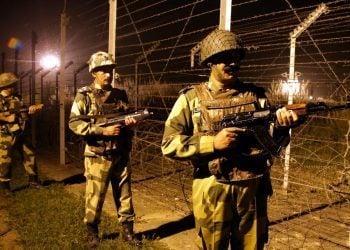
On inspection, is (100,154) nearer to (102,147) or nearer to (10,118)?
(102,147)

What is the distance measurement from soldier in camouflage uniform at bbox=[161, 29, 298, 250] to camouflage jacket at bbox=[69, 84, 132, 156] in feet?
5.25

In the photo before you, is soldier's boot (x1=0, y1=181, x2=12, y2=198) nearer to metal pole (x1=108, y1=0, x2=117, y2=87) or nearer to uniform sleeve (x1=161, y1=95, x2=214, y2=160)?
metal pole (x1=108, y1=0, x2=117, y2=87)

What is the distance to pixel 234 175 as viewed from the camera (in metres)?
2.54

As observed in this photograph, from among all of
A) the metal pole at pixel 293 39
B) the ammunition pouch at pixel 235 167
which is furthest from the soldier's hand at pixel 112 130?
the metal pole at pixel 293 39

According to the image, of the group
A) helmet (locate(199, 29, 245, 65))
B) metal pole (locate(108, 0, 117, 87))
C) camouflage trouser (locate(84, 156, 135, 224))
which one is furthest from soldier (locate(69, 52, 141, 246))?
metal pole (locate(108, 0, 117, 87))

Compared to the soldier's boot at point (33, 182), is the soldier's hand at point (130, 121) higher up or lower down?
higher up

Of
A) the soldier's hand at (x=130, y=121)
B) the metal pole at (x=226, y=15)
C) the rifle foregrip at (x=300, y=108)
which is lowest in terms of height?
the soldier's hand at (x=130, y=121)

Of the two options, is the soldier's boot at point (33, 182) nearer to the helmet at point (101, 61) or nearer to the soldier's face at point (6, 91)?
the soldier's face at point (6, 91)

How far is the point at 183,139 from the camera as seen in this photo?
8.48 ft

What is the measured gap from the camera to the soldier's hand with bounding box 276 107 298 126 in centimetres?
236

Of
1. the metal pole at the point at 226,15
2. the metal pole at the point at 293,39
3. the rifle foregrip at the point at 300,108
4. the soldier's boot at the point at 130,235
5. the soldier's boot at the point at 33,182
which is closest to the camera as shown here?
the rifle foregrip at the point at 300,108

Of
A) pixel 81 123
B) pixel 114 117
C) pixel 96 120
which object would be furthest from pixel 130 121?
pixel 81 123

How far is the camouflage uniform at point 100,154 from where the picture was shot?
4.16m

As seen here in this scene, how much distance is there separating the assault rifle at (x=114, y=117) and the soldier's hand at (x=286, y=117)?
6.27 ft
